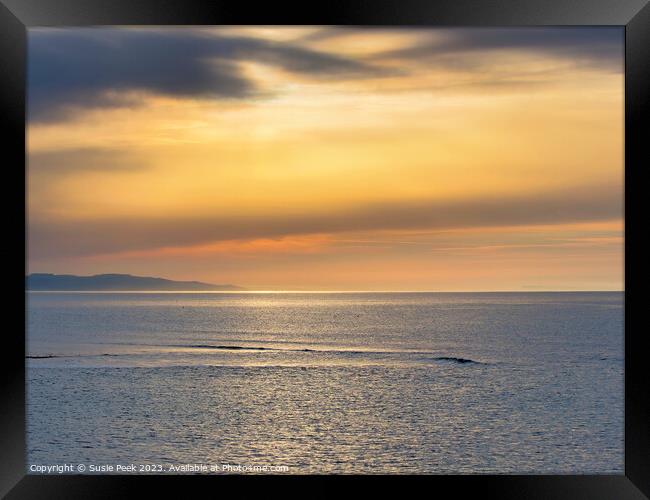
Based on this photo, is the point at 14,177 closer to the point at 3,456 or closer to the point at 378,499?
the point at 3,456

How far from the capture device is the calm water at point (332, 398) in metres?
20.0

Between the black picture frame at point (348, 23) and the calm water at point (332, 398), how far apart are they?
45.3 feet

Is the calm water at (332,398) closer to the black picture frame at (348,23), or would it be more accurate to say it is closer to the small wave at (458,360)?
the small wave at (458,360)

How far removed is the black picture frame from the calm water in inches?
544

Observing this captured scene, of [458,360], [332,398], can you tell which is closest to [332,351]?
[458,360]

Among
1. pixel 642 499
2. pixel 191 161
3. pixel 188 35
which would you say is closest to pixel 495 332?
pixel 191 161

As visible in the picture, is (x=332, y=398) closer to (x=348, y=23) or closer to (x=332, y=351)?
(x=332, y=351)

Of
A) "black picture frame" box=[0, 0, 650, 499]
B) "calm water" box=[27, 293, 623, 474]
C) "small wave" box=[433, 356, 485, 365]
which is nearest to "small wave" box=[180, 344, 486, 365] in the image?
"small wave" box=[433, 356, 485, 365]

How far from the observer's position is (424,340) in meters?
45.3

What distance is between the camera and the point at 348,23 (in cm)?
359

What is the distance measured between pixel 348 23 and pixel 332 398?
23.2 metres

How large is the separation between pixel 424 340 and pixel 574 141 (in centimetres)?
2208

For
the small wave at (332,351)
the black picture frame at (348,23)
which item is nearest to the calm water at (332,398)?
the small wave at (332,351)

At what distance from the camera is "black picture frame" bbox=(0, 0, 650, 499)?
3.50 metres
